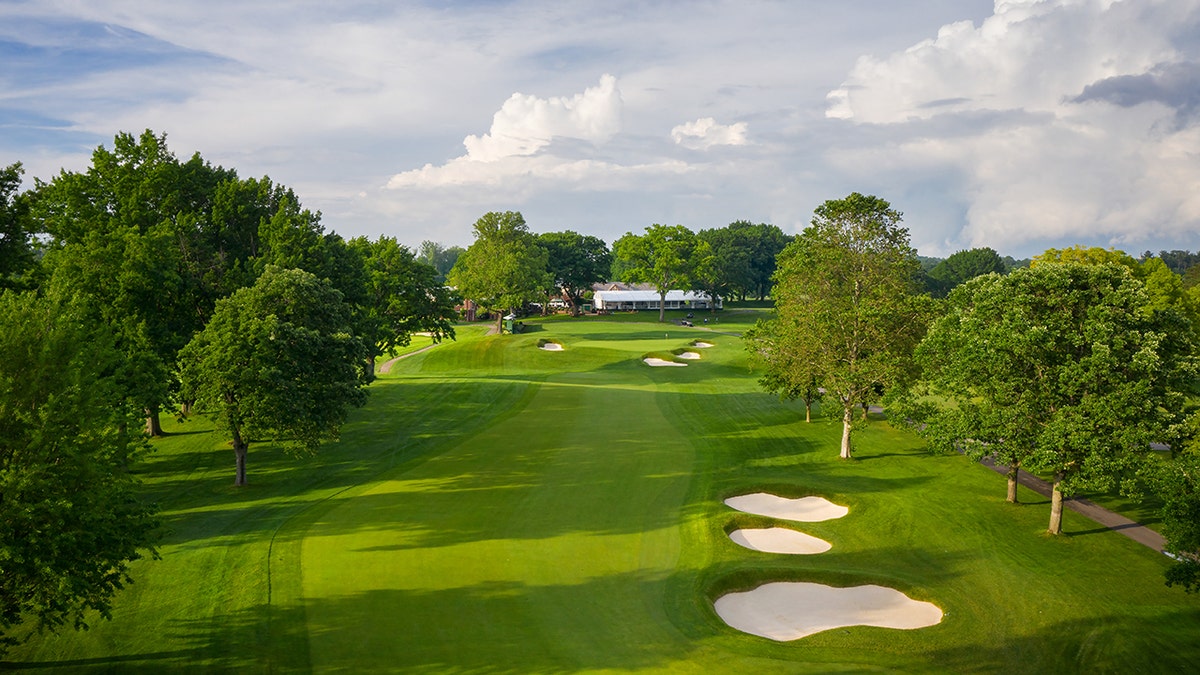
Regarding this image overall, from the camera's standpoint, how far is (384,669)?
57.3ft

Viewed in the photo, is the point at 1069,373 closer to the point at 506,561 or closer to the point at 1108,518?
the point at 1108,518

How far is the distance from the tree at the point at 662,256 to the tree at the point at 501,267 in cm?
1878

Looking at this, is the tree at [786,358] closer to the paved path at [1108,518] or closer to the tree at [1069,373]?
the tree at [1069,373]

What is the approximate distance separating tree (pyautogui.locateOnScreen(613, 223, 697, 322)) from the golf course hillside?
73843 mm

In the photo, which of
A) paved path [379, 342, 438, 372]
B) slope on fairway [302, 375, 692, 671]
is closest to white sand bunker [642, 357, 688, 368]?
paved path [379, 342, 438, 372]

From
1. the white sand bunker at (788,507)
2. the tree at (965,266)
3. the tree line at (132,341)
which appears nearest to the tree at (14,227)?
the tree line at (132,341)

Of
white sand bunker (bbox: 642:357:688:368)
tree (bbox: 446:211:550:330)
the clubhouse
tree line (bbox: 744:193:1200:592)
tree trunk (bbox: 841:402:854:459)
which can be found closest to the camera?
tree line (bbox: 744:193:1200:592)

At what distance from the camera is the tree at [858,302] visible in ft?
121

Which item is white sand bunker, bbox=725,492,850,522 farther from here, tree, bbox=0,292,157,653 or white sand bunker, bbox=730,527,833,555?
tree, bbox=0,292,157,653

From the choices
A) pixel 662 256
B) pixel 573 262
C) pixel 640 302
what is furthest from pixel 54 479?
pixel 640 302

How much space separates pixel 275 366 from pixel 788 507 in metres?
23.6

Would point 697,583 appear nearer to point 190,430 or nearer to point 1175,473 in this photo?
point 1175,473

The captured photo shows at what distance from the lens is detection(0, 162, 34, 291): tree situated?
39.8m

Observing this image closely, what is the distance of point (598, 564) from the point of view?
24.2m
